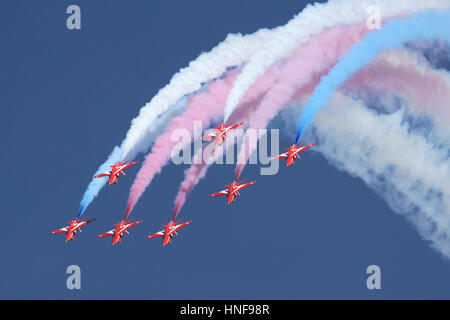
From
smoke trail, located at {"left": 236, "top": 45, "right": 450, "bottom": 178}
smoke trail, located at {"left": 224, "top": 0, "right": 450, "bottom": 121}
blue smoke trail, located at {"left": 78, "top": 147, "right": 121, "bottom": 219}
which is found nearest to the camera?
smoke trail, located at {"left": 224, "top": 0, "right": 450, "bottom": 121}

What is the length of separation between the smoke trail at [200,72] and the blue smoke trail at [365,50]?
4098 mm

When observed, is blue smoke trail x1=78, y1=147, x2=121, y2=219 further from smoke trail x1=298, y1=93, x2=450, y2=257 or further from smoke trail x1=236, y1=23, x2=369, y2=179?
smoke trail x1=298, y1=93, x2=450, y2=257

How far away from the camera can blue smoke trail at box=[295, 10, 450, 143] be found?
45.8 meters

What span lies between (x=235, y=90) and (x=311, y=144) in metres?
4.51

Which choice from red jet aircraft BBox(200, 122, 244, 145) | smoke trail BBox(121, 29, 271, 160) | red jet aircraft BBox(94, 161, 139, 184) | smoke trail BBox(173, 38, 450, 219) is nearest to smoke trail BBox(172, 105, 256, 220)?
red jet aircraft BBox(200, 122, 244, 145)

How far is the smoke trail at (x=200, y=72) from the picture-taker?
49.6 metres

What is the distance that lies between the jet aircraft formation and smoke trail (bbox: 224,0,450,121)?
257cm

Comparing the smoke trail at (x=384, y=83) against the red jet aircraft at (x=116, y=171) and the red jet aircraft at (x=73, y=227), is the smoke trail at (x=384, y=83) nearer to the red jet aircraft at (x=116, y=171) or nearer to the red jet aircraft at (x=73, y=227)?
the red jet aircraft at (x=116, y=171)

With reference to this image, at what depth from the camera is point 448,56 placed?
1844 inches

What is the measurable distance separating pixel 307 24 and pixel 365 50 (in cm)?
232

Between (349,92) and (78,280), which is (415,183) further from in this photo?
(78,280)

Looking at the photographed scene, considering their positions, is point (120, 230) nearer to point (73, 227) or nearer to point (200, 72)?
point (73, 227)
